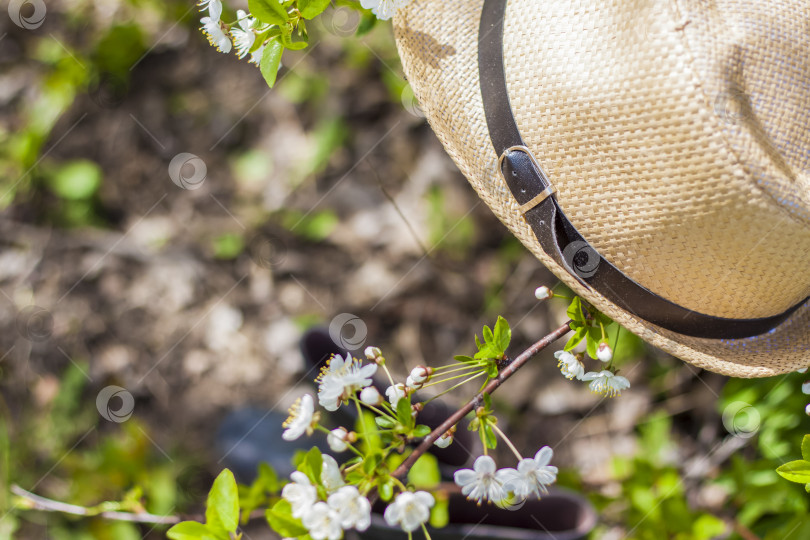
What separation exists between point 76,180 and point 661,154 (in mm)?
2412

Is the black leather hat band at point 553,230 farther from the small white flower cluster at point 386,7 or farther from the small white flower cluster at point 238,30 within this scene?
the small white flower cluster at point 238,30

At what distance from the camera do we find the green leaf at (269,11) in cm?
97

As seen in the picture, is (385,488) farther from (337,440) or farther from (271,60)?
(271,60)

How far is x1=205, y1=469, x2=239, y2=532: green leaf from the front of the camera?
909 mm

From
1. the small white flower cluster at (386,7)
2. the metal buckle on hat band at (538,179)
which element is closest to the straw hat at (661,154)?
the metal buckle on hat band at (538,179)

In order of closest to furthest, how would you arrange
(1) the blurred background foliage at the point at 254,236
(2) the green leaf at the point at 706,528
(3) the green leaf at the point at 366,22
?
(3) the green leaf at the point at 366,22, (2) the green leaf at the point at 706,528, (1) the blurred background foliage at the point at 254,236

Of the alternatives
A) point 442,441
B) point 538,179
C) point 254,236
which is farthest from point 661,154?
point 254,236

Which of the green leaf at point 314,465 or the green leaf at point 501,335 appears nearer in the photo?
the green leaf at point 314,465

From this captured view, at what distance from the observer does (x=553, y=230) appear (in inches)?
36.3

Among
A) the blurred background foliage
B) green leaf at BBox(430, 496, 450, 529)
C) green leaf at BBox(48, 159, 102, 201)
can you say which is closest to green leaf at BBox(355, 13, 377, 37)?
the blurred background foliage

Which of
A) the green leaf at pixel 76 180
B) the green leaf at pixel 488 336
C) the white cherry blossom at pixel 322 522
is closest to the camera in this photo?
the white cherry blossom at pixel 322 522

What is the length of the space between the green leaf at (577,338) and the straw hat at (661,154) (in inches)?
2.8

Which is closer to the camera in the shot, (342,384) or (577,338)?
(342,384)

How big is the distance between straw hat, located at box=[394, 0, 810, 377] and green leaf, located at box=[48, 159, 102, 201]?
2016 mm
